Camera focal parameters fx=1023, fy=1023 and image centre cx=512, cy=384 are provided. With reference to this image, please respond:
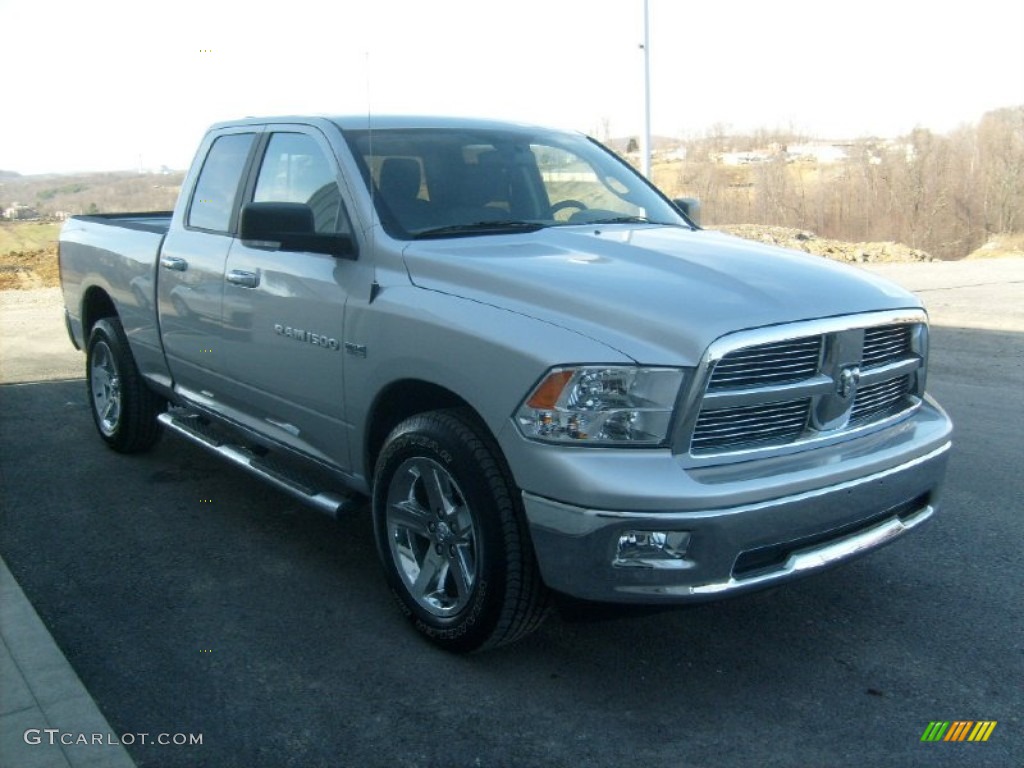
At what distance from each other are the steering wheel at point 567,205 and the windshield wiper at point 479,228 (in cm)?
24

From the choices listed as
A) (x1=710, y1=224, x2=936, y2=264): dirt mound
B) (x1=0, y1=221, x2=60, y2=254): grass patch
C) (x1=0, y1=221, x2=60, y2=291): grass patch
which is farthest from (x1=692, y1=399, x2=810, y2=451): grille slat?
(x1=710, y1=224, x2=936, y2=264): dirt mound

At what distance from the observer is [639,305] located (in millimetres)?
Answer: 3283

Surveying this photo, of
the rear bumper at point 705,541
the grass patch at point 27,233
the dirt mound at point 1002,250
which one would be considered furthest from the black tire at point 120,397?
the dirt mound at point 1002,250

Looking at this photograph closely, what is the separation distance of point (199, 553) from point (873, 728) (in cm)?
305

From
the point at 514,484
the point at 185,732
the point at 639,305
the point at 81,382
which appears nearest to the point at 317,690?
the point at 185,732

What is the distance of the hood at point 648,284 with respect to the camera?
319 centimetres

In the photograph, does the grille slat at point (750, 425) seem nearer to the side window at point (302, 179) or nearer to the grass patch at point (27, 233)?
the side window at point (302, 179)

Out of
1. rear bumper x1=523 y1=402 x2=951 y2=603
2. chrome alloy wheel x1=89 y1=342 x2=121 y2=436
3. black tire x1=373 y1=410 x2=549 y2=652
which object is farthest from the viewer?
chrome alloy wheel x1=89 y1=342 x2=121 y2=436

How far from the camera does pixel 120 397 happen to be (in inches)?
247

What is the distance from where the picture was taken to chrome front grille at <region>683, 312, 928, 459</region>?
10.4 feet

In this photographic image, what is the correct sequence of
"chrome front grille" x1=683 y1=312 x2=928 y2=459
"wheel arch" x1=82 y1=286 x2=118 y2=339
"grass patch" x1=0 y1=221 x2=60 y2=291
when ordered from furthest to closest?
"grass patch" x1=0 y1=221 x2=60 y2=291 → "wheel arch" x1=82 y1=286 x2=118 y2=339 → "chrome front grille" x1=683 y1=312 x2=928 y2=459

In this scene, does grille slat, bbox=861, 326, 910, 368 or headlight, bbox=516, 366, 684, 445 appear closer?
headlight, bbox=516, 366, 684, 445

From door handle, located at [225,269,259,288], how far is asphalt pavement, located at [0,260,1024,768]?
48.8 inches

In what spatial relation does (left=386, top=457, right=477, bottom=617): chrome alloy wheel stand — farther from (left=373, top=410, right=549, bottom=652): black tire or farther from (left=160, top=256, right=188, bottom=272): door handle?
(left=160, top=256, right=188, bottom=272): door handle
